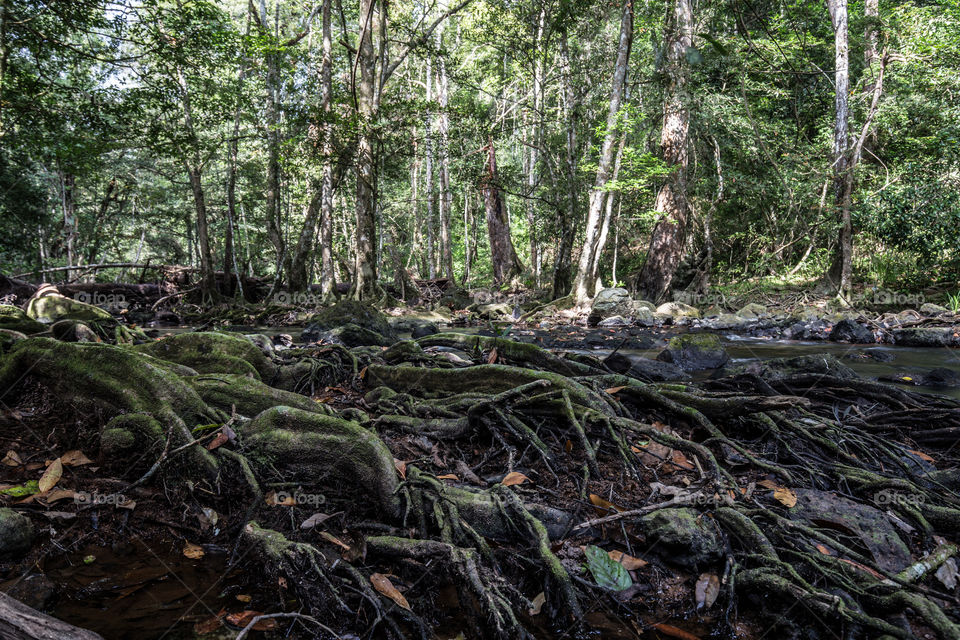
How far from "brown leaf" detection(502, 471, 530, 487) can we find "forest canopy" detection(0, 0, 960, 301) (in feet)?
32.4

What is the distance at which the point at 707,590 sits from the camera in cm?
257

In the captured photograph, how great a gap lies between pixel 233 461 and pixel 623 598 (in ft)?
8.22

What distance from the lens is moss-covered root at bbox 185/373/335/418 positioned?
153 inches

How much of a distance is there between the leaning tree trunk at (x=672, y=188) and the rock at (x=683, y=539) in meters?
15.3

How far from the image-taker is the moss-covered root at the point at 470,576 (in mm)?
2221

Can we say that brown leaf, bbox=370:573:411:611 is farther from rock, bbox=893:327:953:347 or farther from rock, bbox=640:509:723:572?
rock, bbox=893:327:953:347

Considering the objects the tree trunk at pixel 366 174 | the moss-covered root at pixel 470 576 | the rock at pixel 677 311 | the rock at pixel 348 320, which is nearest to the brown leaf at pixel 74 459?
the moss-covered root at pixel 470 576

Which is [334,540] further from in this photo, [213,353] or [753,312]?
[753,312]

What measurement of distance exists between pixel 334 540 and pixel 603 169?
47.4 feet

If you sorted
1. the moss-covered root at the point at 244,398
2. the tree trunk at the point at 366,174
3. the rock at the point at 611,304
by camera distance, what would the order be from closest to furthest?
the moss-covered root at the point at 244,398 < the tree trunk at the point at 366,174 < the rock at the point at 611,304

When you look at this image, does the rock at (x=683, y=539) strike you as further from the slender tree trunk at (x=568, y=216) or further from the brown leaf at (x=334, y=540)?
the slender tree trunk at (x=568, y=216)

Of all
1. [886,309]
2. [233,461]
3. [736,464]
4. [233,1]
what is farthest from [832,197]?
[233,1]

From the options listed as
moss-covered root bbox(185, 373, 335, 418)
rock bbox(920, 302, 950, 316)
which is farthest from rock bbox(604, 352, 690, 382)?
rock bbox(920, 302, 950, 316)

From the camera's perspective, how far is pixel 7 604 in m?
1.51
